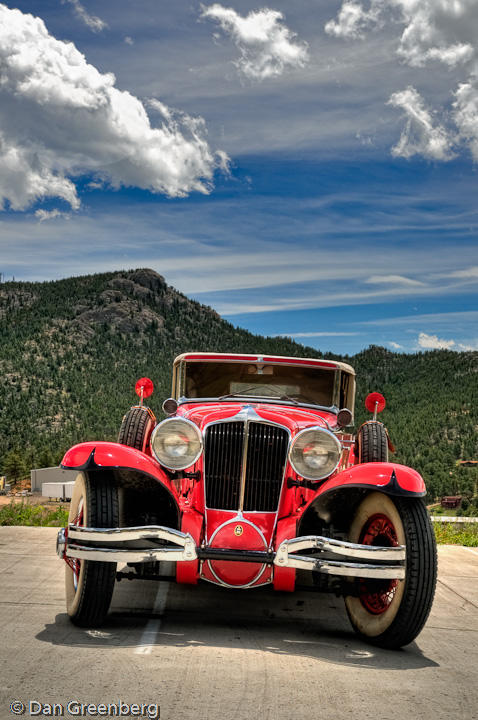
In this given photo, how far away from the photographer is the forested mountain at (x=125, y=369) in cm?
8350

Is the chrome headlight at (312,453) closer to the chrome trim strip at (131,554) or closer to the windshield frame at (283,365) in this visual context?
the chrome trim strip at (131,554)

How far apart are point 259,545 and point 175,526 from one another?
0.75m

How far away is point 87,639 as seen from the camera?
4598 mm

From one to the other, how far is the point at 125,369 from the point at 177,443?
12256cm

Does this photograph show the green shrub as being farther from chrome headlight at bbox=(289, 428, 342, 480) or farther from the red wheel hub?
chrome headlight at bbox=(289, 428, 342, 480)

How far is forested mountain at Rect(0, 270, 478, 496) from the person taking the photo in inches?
3287

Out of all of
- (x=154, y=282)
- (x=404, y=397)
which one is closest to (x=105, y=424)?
(x=404, y=397)

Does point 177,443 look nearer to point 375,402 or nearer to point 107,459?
point 107,459

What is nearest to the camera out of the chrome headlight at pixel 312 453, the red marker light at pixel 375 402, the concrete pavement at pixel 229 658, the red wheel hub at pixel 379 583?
the concrete pavement at pixel 229 658

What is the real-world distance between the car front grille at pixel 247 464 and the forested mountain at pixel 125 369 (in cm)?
6194

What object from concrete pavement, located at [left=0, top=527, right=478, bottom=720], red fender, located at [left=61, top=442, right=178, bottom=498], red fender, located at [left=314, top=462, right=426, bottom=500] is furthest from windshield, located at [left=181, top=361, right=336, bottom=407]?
red fender, located at [left=314, top=462, right=426, bottom=500]

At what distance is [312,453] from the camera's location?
5.25 meters

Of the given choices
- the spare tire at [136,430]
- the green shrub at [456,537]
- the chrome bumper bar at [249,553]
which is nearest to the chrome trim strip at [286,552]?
the chrome bumper bar at [249,553]

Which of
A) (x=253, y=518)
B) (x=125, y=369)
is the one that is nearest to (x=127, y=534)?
(x=253, y=518)
